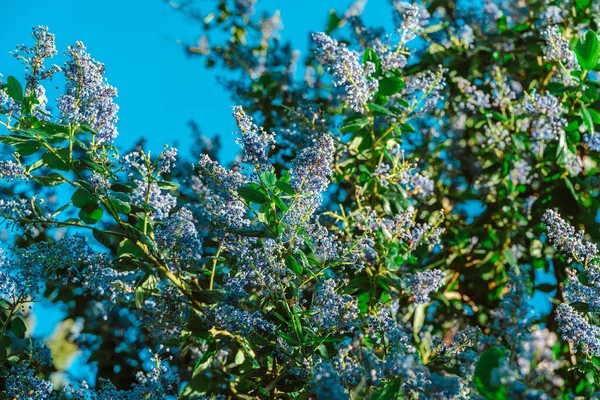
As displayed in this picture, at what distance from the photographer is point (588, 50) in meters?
2.28

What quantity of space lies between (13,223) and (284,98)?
1.79 meters

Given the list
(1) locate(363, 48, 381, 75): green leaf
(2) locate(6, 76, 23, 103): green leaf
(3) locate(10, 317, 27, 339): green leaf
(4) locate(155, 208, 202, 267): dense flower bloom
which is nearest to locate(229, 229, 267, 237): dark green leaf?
(4) locate(155, 208, 202, 267): dense flower bloom

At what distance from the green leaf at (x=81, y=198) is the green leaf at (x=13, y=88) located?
27 centimetres

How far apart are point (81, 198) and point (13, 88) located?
1.01ft

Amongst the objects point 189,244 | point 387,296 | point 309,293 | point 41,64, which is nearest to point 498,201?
point 387,296

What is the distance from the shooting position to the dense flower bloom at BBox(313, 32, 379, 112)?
2.08 metres

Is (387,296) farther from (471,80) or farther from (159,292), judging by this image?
(471,80)

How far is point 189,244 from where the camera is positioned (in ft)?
6.03

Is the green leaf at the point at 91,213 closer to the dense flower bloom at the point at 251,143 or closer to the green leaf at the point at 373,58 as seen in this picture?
the dense flower bloom at the point at 251,143

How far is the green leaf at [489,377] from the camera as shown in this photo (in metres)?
1.14

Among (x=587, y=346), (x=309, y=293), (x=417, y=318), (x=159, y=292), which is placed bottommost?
(x=587, y=346)

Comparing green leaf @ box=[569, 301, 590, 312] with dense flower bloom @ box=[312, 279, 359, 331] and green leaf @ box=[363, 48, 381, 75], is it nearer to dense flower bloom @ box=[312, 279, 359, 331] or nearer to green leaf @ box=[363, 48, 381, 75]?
dense flower bloom @ box=[312, 279, 359, 331]

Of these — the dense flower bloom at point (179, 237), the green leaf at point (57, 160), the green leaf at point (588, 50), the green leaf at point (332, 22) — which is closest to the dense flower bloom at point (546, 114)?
the green leaf at point (588, 50)

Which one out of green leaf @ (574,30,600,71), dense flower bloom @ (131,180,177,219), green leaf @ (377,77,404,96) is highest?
green leaf @ (574,30,600,71)
